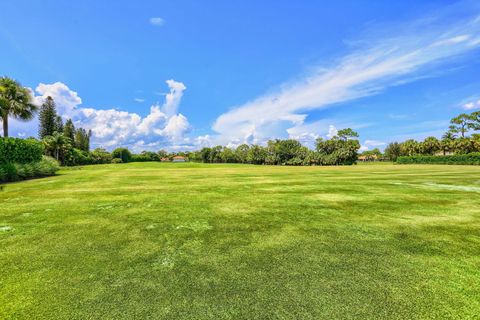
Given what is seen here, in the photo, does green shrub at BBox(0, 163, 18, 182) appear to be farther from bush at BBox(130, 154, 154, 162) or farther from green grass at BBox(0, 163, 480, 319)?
bush at BBox(130, 154, 154, 162)

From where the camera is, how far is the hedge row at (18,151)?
17.0 metres

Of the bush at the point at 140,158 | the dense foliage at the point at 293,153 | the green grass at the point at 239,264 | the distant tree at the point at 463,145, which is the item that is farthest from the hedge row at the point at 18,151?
the distant tree at the point at 463,145

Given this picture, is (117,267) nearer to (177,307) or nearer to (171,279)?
(171,279)

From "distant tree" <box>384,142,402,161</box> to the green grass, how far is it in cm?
11097

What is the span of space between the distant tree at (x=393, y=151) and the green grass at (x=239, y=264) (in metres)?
111

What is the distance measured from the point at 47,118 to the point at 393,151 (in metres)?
124

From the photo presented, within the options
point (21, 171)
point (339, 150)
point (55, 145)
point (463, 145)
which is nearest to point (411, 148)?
point (463, 145)

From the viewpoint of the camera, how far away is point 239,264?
3422mm

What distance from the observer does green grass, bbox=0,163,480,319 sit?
2.50 metres

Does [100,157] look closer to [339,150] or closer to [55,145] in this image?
[55,145]

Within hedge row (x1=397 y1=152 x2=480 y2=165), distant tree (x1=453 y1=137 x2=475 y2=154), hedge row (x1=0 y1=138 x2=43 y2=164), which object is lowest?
hedge row (x1=397 y1=152 x2=480 y2=165)

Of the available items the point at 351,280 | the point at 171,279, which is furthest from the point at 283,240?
the point at 171,279

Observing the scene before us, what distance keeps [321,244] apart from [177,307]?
8.91 ft

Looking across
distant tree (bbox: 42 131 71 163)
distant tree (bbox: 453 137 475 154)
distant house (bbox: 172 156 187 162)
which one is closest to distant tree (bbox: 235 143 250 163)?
distant tree (bbox: 42 131 71 163)
